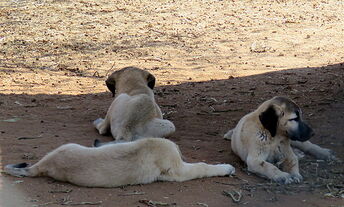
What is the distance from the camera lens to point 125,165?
5.97 m

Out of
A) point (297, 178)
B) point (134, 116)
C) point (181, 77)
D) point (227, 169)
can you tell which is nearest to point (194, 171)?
point (227, 169)

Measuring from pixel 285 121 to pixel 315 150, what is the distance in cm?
78

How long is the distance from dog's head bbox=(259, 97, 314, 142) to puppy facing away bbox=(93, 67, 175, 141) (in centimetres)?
147

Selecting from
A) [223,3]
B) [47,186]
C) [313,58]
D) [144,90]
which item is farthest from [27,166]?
[223,3]

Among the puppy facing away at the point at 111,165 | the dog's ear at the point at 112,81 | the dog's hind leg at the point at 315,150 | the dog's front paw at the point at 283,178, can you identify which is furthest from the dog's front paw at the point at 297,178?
the dog's ear at the point at 112,81

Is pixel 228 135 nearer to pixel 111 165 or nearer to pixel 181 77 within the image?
pixel 111 165

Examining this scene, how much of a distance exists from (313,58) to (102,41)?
5207 mm

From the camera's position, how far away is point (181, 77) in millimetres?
12539

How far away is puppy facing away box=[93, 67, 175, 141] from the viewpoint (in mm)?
7824

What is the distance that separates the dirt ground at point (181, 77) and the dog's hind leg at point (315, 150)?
0.37 feet

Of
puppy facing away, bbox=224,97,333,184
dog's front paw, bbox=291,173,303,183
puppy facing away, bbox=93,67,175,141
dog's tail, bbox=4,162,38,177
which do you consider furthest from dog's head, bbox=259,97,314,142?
dog's tail, bbox=4,162,38,177

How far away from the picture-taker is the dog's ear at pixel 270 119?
23.0 ft

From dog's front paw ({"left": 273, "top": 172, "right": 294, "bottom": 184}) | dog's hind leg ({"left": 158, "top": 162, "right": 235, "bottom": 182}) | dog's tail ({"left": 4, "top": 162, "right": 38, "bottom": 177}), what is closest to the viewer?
dog's tail ({"left": 4, "top": 162, "right": 38, "bottom": 177})

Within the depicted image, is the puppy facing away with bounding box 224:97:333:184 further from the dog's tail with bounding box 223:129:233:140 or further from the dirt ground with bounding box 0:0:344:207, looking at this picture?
the dog's tail with bounding box 223:129:233:140
